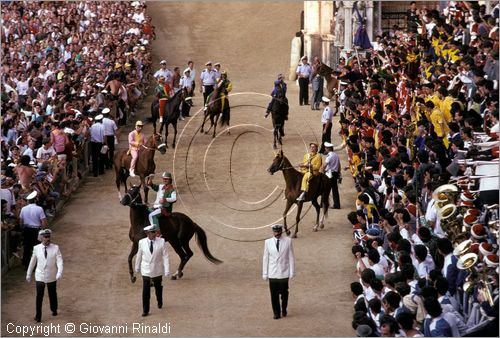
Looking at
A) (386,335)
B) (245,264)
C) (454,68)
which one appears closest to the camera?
(386,335)

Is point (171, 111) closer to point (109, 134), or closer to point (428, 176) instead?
point (109, 134)

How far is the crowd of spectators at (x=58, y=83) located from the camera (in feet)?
88.7

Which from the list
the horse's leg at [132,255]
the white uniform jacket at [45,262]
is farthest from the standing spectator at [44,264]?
the horse's leg at [132,255]

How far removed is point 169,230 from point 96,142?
25.2 ft

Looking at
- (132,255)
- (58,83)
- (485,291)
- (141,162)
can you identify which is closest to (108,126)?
(141,162)

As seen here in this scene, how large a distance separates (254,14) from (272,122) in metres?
15.9

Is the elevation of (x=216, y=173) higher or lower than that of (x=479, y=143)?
lower

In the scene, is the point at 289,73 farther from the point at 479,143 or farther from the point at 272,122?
the point at 479,143

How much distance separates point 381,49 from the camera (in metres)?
34.6

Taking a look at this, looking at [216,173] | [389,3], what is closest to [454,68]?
[216,173]

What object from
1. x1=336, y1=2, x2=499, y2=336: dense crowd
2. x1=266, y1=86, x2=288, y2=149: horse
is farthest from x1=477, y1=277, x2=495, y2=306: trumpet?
x1=266, y1=86, x2=288, y2=149: horse

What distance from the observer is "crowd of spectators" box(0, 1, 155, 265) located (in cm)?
2705

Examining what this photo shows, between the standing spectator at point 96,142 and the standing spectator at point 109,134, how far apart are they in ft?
0.51

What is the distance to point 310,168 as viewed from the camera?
26.2 meters
